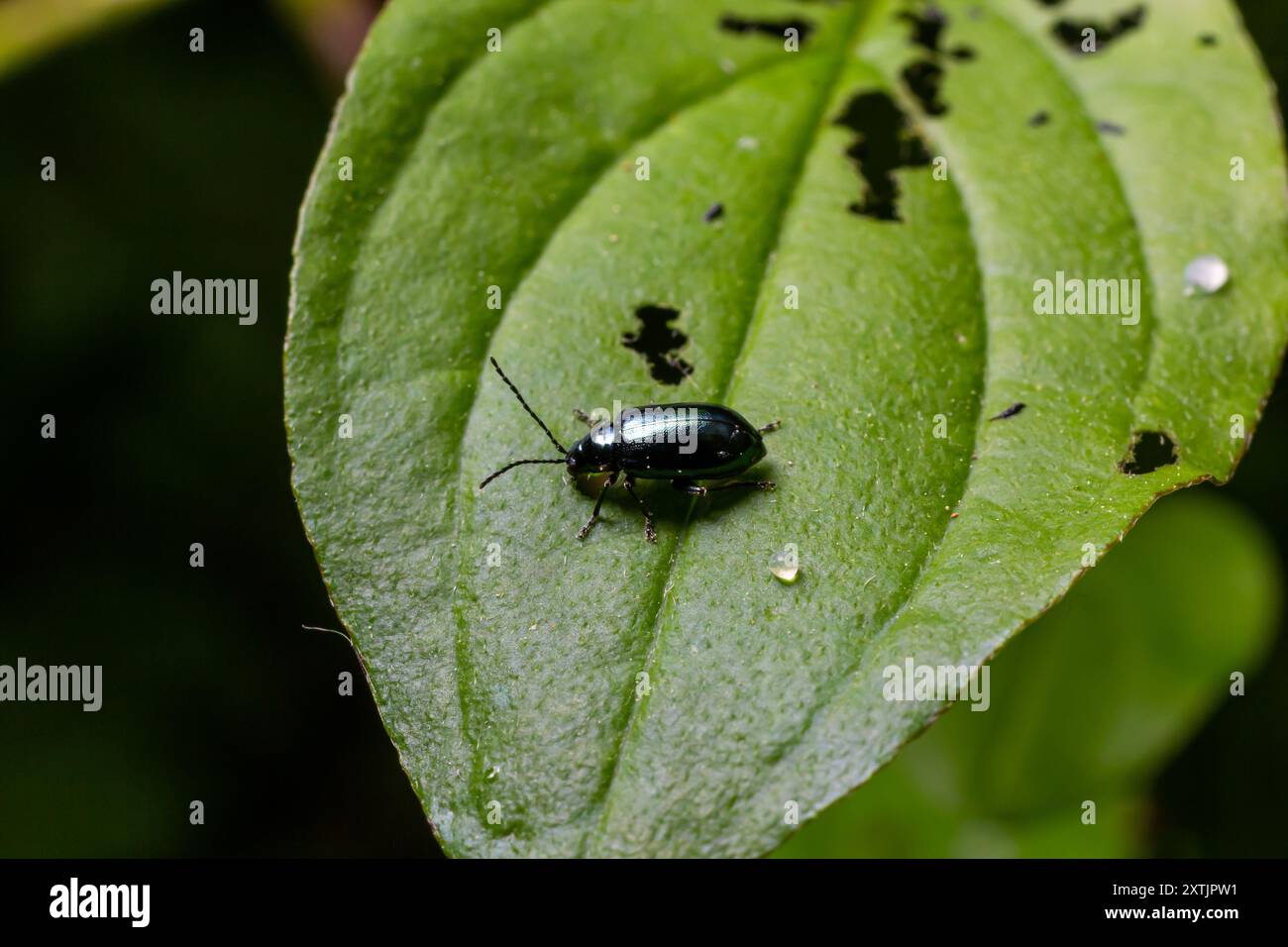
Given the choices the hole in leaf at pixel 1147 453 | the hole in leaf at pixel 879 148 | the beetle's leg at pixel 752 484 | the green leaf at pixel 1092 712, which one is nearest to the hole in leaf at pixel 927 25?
the hole in leaf at pixel 879 148

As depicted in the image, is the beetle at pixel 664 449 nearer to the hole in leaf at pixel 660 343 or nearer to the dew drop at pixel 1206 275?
the hole in leaf at pixel 660 343

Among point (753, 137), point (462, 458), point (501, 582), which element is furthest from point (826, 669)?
point (753, 137)

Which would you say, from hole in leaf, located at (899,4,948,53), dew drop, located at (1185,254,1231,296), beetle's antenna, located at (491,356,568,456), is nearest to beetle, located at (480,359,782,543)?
beetle's antenna, located at (491,356,568,456)

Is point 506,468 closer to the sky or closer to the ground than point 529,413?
closer to the ground

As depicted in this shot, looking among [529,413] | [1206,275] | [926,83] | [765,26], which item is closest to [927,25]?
[926,83]

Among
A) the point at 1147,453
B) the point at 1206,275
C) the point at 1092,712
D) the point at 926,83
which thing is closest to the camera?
the point at 1147,453

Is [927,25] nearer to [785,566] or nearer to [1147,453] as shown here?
[1147,453]

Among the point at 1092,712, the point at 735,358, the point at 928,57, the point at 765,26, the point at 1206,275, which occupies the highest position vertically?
the point at 765,26
